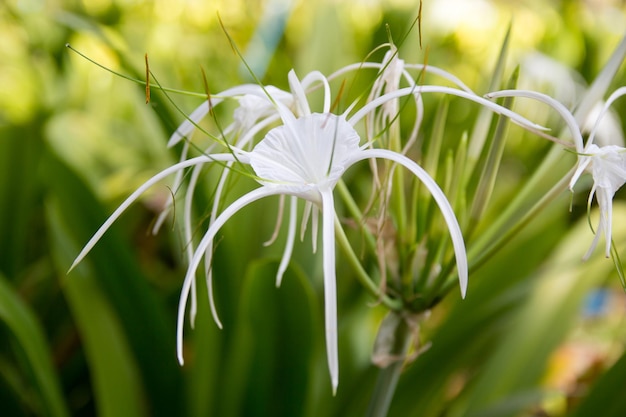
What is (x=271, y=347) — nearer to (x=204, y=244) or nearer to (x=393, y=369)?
(x=393, y=369)

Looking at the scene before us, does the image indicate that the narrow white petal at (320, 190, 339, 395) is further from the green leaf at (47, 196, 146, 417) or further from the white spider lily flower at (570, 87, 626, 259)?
the green leaf at (47, 196, 146, 417)

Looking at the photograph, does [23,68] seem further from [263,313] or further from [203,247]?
[203,247]

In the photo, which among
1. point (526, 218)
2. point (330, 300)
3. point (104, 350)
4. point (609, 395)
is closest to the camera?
point (330, 300)

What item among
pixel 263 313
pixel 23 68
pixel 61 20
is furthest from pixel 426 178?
pixel 23 68

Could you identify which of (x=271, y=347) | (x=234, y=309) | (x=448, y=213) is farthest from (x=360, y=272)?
(x=234, y=309)

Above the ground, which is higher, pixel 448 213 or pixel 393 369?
pixel 448 213

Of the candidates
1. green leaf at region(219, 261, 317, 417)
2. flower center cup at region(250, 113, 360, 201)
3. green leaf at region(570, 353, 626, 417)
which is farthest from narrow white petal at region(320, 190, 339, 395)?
green leaf at region(570, 353, 626, 417)

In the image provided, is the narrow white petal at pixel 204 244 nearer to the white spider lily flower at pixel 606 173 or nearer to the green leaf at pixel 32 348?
the white spider lily flower at pixel 606 173
